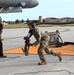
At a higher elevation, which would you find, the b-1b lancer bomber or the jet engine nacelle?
the b-1b lancer bomber

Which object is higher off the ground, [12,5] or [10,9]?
[12,5]

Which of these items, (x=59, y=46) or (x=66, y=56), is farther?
(x=59, y=46)

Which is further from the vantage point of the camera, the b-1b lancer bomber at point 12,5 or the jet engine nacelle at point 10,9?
the jet engine nacelle at point 10,9

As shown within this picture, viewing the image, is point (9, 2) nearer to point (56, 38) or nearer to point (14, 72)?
point (56, 38)

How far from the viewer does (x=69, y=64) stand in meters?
13.0

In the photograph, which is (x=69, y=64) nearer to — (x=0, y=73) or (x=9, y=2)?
(x=0, y=73)

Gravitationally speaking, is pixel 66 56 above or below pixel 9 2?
below

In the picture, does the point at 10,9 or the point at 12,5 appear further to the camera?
the point at 12,5

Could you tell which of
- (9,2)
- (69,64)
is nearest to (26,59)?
(69,64)

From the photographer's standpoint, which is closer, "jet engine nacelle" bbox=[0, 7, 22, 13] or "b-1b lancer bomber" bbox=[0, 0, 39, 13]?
"b-1b lancer bomber" bbox=[0, 0, 39, 13]

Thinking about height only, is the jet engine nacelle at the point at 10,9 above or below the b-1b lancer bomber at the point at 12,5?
below

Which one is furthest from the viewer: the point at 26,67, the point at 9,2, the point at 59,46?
the point at 9,2

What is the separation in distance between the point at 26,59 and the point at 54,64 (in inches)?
77.9

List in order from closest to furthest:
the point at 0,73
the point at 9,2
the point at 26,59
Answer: the point at 0,73 → the point at 26,59 → the point at 9,2
